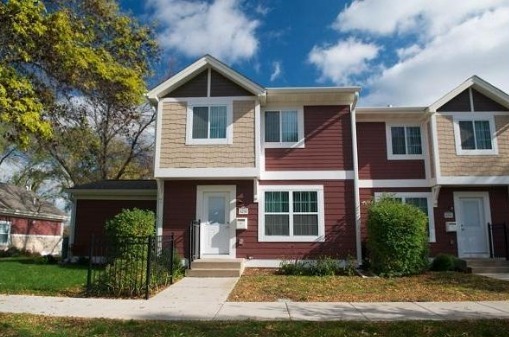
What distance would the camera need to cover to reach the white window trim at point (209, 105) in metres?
13.9

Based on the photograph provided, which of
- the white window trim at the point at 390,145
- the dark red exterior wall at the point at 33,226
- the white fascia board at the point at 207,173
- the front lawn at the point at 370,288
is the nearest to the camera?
the front lawn at the point at 370,288

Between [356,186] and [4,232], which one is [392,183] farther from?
[4,232]

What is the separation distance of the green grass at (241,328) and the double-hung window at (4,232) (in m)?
21.5

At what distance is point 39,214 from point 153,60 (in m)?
14.2

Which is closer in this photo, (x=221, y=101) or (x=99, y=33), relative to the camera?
(x=221, y=101)

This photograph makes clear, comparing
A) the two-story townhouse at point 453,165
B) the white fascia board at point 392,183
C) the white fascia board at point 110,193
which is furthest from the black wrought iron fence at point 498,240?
the white fascia board at point 110,193

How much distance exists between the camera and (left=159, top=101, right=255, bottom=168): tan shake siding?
1372cm

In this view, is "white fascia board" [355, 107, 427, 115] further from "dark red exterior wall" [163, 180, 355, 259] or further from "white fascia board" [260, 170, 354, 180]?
"dark red exterior wall" [163, 180, 355, 259]

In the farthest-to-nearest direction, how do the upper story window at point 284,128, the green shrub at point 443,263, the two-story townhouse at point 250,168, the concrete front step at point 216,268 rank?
the upper story window at point 284,128
the two-story townhouse at point 250,168
the green shrub at point 443,263
the concrete front step at point 216,268

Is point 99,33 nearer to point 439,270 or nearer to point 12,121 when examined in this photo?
point 12,121

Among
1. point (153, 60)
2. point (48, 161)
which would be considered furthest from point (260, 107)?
point (48, 161)

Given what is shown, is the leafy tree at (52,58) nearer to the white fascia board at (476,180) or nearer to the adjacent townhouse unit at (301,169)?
the adjacent townhouse unit at (301,169)

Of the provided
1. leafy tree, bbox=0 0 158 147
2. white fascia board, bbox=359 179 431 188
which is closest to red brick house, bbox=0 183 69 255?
leafy tree, bbox=0 0 158 147

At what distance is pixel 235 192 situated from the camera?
1423 centimetres
